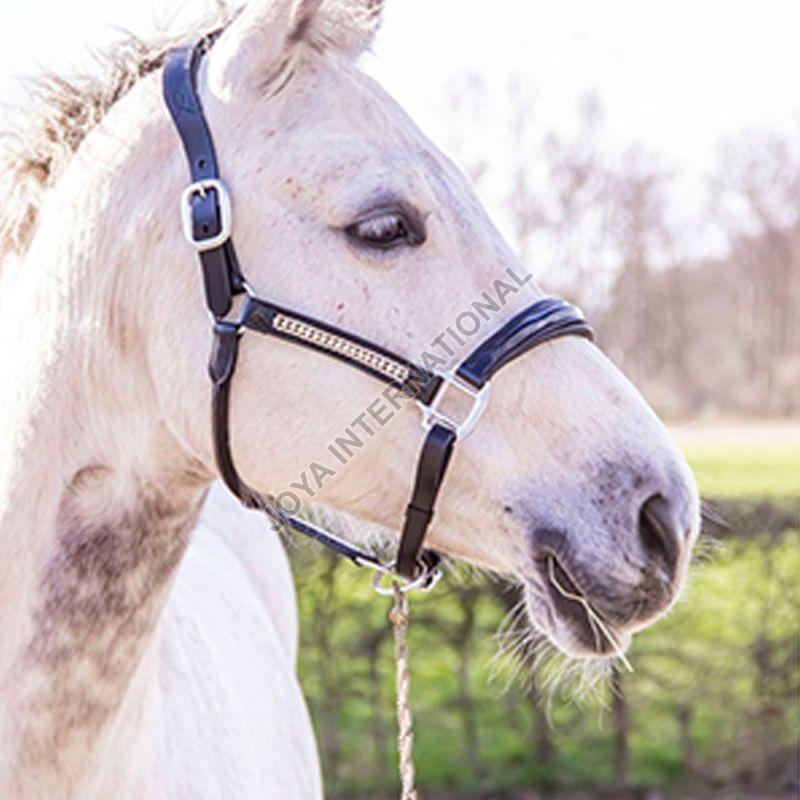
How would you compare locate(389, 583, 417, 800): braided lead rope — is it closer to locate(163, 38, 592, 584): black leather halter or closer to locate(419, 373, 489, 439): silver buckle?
locate(163, 38, 592, 584): black leather halter

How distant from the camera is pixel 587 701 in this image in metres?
6.34

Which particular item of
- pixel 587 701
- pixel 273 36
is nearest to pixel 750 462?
pixel 587 701

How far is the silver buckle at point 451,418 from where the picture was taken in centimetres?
183

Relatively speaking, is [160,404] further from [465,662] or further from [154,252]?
[465,662]

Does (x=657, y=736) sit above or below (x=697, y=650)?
below

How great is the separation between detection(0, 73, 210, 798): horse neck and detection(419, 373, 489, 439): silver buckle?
0.42 meters

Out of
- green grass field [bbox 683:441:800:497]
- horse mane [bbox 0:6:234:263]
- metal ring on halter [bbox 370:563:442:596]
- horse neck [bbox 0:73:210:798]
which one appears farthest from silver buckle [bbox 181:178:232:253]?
green grass field [bbox 683:441:800:497]

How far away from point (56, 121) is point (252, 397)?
2.17 feet

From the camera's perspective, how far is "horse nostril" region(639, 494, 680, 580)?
177 cm

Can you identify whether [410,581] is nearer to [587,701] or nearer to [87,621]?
[87,621]

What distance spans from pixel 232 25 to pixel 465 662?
488 centimetres

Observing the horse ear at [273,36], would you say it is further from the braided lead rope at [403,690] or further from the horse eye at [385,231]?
the braided lead rope at [403,690]

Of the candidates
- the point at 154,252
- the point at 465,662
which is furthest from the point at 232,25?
the point at 465,662

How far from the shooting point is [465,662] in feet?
21.0
